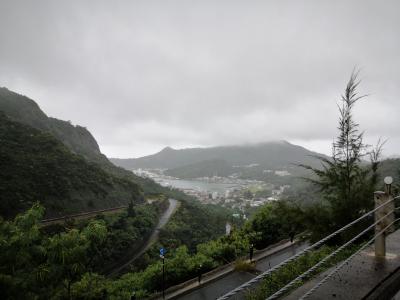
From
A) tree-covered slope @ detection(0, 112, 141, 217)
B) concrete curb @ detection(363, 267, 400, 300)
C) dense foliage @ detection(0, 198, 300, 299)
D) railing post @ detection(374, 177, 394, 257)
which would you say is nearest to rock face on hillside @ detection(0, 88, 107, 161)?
tree-covered slope @ detection(0, 112, 141, 217)

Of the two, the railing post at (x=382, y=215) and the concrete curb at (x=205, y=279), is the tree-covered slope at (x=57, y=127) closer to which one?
the concrete curb at (x=205, y=279)

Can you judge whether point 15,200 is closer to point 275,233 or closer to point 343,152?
point 275,233

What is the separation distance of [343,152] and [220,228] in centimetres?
3726

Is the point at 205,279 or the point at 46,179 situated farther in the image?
the point at 46,179

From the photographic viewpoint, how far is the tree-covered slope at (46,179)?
24484 mm

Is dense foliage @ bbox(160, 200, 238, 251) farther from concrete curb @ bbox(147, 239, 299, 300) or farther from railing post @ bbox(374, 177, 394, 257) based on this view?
railing post @ bbox(374, 177, 394, 257)

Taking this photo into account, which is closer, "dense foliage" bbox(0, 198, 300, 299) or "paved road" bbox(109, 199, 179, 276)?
"dense foliage" bbox(0, 198, 300, 299)

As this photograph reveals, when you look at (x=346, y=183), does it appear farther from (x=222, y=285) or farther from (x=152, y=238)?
(x=152, y=238)

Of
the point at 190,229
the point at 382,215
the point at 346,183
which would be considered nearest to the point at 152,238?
the point at 190,229

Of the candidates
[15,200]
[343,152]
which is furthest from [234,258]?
[15,200]

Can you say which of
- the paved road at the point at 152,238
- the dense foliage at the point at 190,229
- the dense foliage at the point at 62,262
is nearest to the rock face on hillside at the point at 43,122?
the paved road at the point at 152,238

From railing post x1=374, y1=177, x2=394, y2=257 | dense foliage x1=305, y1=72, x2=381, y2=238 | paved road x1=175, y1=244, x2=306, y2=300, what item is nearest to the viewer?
railing post x1=374, y1=177, x2=394, y2=257

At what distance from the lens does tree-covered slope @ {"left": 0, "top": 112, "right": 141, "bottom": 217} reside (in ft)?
80.3

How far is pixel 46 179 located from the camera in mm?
28344
